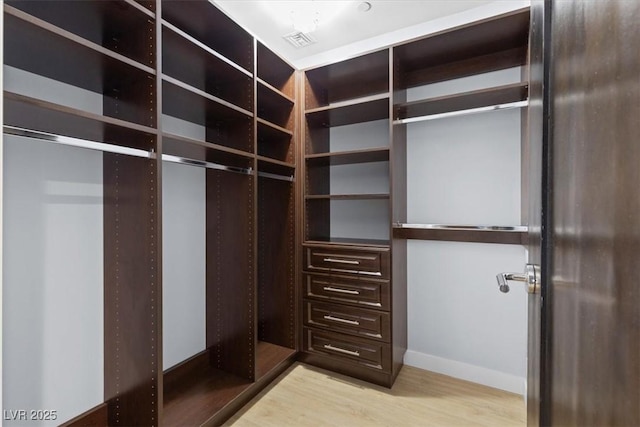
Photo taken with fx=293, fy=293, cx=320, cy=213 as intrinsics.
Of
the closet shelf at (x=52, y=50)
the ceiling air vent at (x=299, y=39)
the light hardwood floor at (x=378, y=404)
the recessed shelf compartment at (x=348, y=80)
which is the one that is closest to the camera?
the closet shelf at (x=52, y=50)

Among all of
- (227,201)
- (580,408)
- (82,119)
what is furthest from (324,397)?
(82,119)

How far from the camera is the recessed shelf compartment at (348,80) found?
7.12 ft

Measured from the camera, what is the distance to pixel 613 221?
1.10 ft

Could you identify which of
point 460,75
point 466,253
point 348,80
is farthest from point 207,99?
point 466,253

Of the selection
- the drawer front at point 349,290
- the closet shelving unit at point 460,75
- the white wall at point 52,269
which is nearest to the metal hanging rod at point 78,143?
the white wall at point 52,269

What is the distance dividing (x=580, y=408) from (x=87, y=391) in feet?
6.70

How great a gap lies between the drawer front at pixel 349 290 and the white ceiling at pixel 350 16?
5.76 feet

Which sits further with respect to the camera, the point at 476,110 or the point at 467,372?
the point at 467,372

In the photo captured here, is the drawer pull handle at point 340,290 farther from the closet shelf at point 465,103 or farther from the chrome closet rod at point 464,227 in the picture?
the closet shelf at point 465,103

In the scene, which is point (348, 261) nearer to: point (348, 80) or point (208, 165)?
point (208, 165)

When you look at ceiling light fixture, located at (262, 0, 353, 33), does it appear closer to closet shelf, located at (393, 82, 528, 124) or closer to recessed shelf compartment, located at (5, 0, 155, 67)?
closet shelf, located at (393, 82, 528, 124)

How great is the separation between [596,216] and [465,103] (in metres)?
1.97

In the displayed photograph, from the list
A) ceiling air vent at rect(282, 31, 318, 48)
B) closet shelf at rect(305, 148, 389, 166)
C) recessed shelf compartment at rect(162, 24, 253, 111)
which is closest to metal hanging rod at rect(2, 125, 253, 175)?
recessed shelf compartment at rect(162, 24, 253, 111)

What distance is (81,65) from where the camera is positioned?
1269mm
